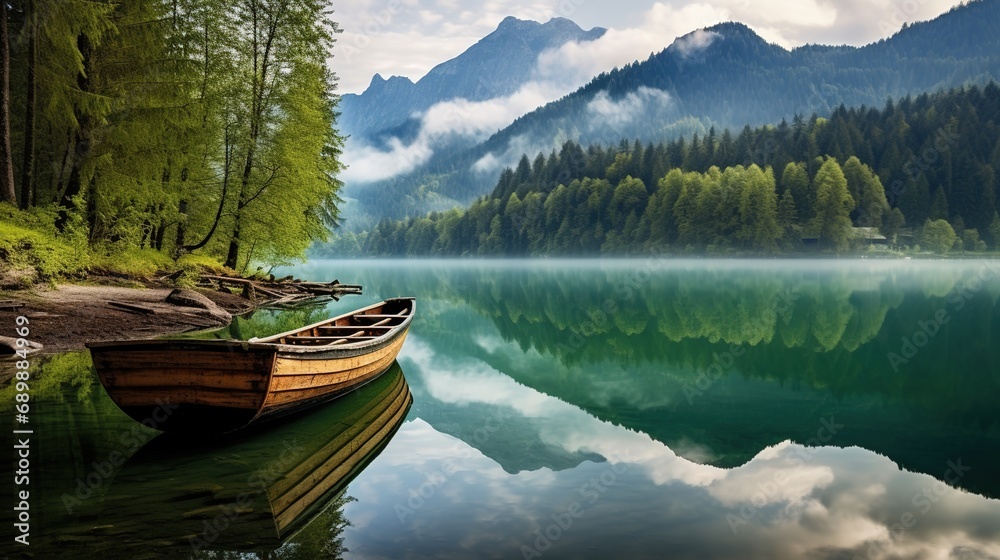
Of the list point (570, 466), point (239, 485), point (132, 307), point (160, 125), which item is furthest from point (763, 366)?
point (160, 125)

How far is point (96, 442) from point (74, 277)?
15542 mm

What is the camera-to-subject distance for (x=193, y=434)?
10141 millimetres

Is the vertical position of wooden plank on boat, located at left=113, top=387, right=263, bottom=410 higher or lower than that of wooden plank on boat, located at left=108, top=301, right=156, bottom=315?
higher

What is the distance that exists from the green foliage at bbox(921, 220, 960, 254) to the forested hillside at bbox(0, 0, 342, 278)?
11996 centimetres

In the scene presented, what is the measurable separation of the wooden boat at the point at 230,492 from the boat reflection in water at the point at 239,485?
12 mm

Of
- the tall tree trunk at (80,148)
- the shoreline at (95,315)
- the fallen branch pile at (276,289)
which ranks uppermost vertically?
the tall tree trunk at (80,148)

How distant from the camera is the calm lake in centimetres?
682

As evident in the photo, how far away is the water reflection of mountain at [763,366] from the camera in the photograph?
444 inches

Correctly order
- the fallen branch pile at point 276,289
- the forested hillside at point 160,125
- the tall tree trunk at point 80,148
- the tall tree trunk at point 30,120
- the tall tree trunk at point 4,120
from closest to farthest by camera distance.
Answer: the tall tree trunk at point 4,120 → the tall tree trunk at point 30,120 → the forested hillside at point 160,125 → the tall tree trunk at point 80,148 → the fallen branch pile at point 276,289

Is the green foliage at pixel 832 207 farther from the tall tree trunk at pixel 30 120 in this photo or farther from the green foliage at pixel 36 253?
the tall tree trunk at pixel 30 120

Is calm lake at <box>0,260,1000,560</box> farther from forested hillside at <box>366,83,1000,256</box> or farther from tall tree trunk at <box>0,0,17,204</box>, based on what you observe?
forested hillside at <box>366,83,1000,256</box>

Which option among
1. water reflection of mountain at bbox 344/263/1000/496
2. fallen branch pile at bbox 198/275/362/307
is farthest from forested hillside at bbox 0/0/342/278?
water reflection of mountain at bbox 344/263/1000/496

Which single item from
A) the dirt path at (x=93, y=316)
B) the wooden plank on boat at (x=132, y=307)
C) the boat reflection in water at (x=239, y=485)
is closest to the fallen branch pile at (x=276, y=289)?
the dirt path at (x=93, y=316)

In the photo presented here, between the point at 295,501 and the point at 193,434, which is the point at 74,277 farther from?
the point at 295,501
